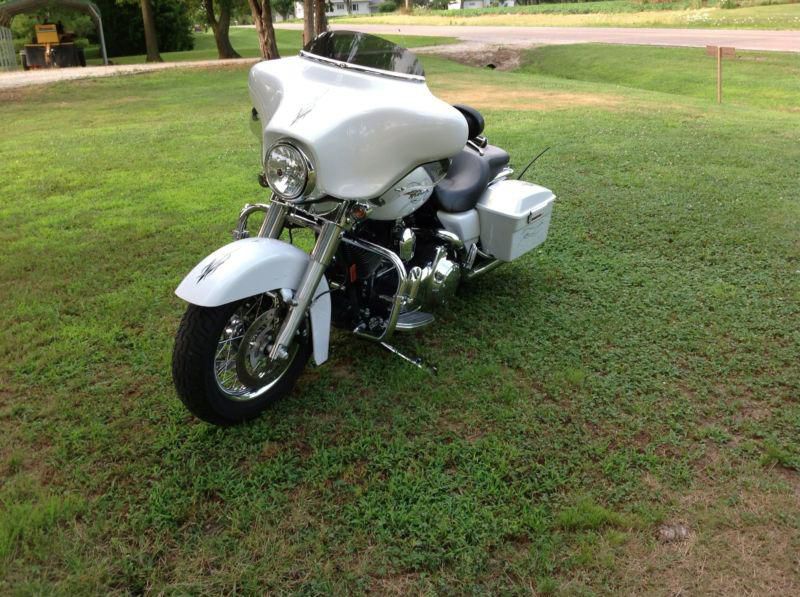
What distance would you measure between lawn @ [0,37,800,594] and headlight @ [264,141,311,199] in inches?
42.3

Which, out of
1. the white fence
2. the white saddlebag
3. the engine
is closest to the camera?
the engine

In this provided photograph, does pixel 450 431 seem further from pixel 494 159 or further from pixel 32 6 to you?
pixel 32 6

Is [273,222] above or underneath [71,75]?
underneath

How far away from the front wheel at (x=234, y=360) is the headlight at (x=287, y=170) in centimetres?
47


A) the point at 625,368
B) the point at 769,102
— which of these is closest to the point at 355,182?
the point at 625,368

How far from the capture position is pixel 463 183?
3730mm

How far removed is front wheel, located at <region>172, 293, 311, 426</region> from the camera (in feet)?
8.61

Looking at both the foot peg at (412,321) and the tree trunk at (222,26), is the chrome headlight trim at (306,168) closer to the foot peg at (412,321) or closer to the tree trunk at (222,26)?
the foot peg at (412,321)

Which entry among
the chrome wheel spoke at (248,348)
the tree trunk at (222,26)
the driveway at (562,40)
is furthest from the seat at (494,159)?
the tree trunk at (222,26)

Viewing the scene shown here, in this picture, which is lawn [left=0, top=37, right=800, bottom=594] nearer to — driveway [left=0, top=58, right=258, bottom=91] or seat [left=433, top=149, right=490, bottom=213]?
seat [left=433, top=149, right=490, bottom=213]

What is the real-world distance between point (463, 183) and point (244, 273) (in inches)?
63.6

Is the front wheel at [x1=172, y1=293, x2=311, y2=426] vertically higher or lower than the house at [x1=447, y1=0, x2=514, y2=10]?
lower

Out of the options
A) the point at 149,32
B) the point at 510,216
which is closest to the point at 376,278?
the point at 510,216

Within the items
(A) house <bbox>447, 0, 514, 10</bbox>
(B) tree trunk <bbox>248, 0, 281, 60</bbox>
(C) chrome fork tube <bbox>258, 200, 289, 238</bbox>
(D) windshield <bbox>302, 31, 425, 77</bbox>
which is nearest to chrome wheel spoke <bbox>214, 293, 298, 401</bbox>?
(C) chrome fork tube <bbox>258, 200, 289, 238</bbox>
